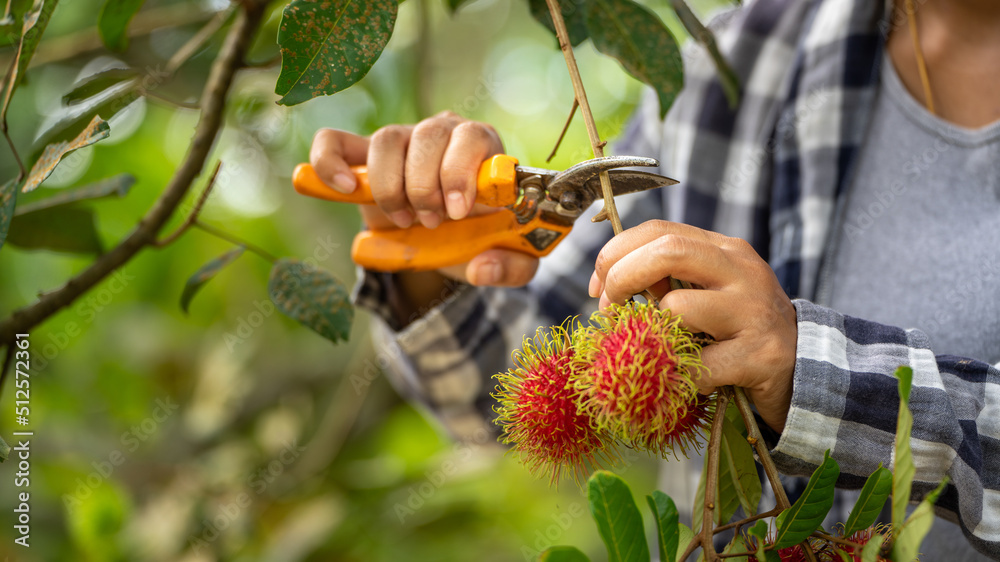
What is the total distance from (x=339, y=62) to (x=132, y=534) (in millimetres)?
1479

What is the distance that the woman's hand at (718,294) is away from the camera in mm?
476

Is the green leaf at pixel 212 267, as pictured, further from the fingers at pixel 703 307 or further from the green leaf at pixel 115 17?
Result: the fingers at pixel 703 307

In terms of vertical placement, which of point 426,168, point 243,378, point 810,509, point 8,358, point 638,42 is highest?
point 638,42

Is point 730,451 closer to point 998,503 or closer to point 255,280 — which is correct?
point 998,503

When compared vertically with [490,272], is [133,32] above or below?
above

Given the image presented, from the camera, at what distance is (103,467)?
5.92ft

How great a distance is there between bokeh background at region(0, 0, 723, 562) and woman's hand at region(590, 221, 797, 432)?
0.89m

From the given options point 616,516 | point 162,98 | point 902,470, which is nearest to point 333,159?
point 162,98

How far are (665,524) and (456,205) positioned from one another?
14.4 inches

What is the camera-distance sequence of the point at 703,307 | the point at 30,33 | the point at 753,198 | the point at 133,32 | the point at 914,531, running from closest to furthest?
the point at 914,531 → the point at 703,307 → the point at 30,33 → the point at 753,198 → the point at 133,32

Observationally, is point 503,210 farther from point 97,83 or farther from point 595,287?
point 97,83

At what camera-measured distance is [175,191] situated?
2.63 feet

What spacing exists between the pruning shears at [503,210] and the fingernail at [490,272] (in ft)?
0.08

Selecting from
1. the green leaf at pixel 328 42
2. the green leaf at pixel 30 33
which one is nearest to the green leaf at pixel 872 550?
the green leaf at pixel 328 42
